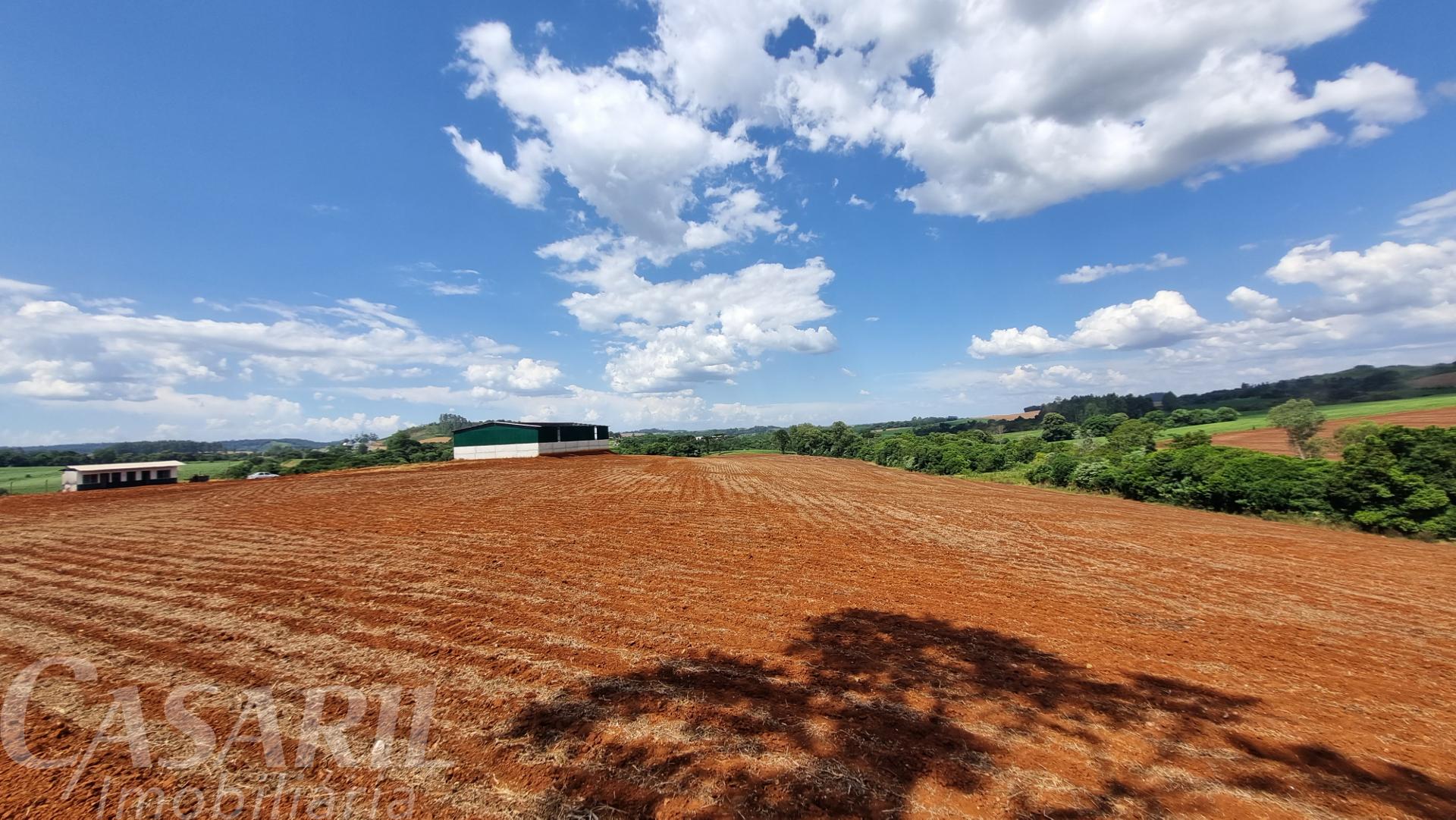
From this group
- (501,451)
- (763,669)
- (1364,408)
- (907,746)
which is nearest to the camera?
(907,746)

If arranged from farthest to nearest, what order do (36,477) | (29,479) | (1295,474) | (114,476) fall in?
1. (36,477)
2. (29,479)
3. (114,476)
4. (1295,474)

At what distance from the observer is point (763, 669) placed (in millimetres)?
6297

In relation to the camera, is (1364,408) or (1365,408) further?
(1364,408)

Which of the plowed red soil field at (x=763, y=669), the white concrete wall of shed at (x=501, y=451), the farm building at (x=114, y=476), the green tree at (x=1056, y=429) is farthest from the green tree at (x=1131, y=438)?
the farm building at (x=114, y=476)

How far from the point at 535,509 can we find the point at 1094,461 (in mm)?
34947

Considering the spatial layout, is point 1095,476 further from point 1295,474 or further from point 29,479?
point 29,479

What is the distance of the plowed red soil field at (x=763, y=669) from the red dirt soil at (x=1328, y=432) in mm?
35794

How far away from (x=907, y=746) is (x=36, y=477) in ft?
375

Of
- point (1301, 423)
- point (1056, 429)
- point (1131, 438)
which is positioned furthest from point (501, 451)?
point (1056, 429)

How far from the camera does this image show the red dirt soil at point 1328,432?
129ft

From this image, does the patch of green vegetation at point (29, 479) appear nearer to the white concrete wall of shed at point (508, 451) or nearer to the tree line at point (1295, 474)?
the white concrete wall of shed at point (508, 451)

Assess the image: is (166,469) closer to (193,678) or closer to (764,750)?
(193,678)

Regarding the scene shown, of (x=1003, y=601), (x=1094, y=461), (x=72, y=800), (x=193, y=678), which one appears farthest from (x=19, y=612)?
(x=1094, y=461)

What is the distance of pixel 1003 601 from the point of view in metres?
9.48
